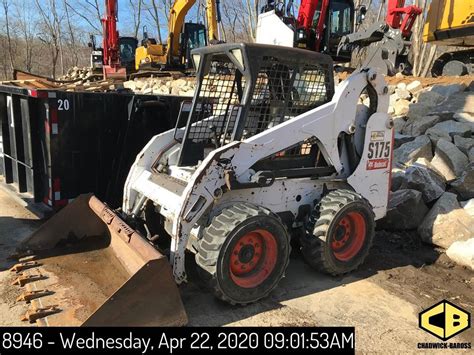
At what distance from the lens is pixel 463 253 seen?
183 inches

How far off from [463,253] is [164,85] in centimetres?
1502

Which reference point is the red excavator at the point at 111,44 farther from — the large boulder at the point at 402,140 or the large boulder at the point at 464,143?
the large boulder at the point at 464,143

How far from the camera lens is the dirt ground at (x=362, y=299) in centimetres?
350

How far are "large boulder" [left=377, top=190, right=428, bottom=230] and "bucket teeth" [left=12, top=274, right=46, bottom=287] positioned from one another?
13.1 ft

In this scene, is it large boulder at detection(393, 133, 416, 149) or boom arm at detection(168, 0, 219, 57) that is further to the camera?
boom arm at detection(168, 0, 219, 57)

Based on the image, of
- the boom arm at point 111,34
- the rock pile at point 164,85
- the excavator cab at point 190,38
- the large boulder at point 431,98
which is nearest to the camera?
the large boulder at point 431,98

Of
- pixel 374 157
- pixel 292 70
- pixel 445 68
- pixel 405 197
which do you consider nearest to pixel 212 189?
pixel 292 70

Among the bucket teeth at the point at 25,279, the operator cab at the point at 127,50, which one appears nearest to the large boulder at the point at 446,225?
the bucket teeth at the point at 25,279

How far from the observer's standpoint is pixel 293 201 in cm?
425

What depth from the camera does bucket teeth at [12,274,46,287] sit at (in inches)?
150

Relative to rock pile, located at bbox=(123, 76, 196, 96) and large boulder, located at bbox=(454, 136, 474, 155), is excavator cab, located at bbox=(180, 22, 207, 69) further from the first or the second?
large boulder, located at bbox=(454, 136, 474, 155)

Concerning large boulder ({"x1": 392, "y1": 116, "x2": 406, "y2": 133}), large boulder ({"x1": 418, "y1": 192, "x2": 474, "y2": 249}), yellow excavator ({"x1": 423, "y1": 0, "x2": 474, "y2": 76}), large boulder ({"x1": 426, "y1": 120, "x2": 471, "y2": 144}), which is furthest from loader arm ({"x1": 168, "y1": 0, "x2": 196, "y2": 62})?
large boulder ({"x1": 418, "y1": 192, "x2": 474, "y2": 249})

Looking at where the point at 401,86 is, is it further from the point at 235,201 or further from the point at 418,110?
the point at 235,201

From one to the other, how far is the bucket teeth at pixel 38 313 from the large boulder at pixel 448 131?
5.96 meters
